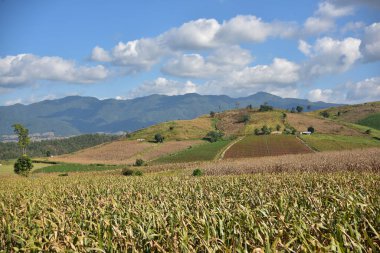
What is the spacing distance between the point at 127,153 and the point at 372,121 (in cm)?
12973

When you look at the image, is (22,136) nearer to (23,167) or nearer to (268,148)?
(23,167)

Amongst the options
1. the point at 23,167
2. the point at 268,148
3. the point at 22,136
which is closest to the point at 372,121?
the point at 268,148

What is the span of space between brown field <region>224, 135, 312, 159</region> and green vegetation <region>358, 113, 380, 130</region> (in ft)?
235

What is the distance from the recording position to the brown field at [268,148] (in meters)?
103

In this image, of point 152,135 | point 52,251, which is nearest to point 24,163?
point 52,251

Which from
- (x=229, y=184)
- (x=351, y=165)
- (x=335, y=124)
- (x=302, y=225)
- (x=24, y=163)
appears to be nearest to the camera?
(x=302, y=225)

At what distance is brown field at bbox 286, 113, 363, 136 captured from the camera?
487ft

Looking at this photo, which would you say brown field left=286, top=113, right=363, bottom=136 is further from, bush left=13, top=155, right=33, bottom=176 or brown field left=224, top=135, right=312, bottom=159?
bush left=13, top=155, right=33, bottom=176

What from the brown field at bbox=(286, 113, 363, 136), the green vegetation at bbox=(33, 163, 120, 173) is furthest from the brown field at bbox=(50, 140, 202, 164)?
the brown field at bbox=(286, 113, 363, 136)

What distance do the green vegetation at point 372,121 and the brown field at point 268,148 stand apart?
71.7m

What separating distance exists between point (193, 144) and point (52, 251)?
136198mm

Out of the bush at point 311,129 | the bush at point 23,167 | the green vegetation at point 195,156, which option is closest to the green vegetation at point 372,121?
the bush at point 311,129

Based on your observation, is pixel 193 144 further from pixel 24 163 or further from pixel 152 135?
pixel 24 163

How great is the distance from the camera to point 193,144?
144 meters
